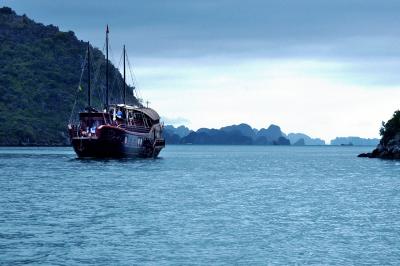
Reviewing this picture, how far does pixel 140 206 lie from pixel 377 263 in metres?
27.0

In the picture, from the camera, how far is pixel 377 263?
3462 cm

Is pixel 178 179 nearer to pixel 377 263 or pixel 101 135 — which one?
pixel 101 135

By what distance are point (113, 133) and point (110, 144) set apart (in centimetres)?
199

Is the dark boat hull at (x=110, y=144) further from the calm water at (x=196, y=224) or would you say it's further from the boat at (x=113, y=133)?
the calm water at (x=196, y=224)

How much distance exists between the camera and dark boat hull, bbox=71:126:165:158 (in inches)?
4985

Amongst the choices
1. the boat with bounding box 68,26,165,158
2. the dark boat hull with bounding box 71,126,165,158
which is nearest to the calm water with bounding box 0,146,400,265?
the dark boat hull with bounding box 71,126,165,158

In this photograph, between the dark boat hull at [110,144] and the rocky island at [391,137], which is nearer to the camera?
the dark boat hull at [110,144]

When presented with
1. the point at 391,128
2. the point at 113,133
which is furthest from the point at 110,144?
the point at 391,128

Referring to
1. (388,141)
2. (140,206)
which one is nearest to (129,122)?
(388,141)

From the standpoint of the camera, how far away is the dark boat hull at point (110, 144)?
12662 centimetres

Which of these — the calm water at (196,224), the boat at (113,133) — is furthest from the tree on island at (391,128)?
the calm water at (196,224)

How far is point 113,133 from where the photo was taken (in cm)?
12719

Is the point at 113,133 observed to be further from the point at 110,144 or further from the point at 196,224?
the point at 196,224

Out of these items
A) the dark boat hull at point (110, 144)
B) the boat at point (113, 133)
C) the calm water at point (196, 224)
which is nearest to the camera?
the calm water at point (196, 224)
